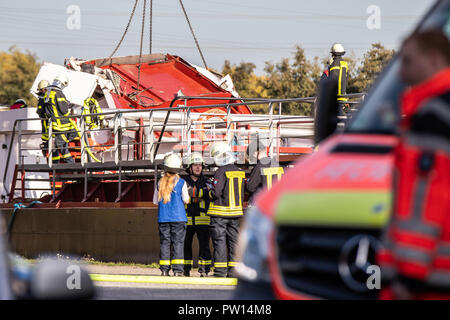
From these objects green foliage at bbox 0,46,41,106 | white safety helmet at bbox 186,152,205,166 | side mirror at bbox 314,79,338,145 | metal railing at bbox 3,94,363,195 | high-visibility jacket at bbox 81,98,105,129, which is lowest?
side mirror at bbox 314,79,338,145

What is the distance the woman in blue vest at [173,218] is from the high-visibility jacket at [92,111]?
17.4ft

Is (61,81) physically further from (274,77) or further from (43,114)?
(274,77)

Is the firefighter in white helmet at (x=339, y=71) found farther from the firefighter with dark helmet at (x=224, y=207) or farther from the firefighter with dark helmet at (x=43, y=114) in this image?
the firefighter with dark helmet at (x=43, y=114)

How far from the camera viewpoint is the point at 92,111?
2017cm

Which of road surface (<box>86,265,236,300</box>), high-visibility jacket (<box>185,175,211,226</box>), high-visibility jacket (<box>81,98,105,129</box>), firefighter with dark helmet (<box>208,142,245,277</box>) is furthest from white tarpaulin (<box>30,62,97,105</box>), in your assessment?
road surface (<box>86,265,236,300</box>)

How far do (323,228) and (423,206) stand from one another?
1.55 ft

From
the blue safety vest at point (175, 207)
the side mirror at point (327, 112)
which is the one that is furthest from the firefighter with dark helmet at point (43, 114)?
the side mirror at point (327, 112)

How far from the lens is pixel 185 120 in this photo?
700 inches

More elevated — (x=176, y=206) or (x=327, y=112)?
(x=327, y=112)

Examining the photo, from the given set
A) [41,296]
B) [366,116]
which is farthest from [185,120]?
[41,296]

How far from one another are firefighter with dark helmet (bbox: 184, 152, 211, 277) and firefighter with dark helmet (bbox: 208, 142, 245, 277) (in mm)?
503

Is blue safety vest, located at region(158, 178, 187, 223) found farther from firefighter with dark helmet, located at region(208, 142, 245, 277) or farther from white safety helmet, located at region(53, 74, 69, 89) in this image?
white safety helmet, located at region(53, 74, 69, 89)

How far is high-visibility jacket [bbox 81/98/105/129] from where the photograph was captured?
780 inches

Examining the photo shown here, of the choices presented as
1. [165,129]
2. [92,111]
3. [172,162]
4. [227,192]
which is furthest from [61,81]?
[227,192]
